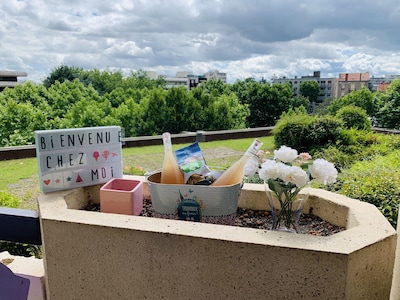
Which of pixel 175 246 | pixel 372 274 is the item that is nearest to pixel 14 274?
pixel 175 246

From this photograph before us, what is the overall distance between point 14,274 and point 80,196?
1.20 ft

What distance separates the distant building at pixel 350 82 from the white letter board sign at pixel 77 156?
124 ft

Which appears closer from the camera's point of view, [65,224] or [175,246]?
[175,246]

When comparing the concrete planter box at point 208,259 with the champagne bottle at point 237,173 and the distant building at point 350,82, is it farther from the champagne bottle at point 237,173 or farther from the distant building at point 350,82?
the distant building at point 350,82

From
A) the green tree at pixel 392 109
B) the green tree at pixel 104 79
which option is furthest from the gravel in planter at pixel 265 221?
the green tree at pixel 104 79

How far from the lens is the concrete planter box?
86 cm

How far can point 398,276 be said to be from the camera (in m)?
0.98

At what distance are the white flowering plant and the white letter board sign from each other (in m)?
0.57

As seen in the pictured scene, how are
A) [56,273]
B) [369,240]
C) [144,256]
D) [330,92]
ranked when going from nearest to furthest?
[369,240] < [144,256] < [56,273] < [330,92]

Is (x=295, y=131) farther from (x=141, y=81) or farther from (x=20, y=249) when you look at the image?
(x=141, y=81)

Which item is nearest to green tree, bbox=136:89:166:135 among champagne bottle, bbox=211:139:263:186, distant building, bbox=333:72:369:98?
champagne bottle, bbox=211:139:263:186

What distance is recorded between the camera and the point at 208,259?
3.08ft

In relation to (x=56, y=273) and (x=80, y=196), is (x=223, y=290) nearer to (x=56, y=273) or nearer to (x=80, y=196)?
(x=56, y=273)

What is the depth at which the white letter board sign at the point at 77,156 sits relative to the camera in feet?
4.17
